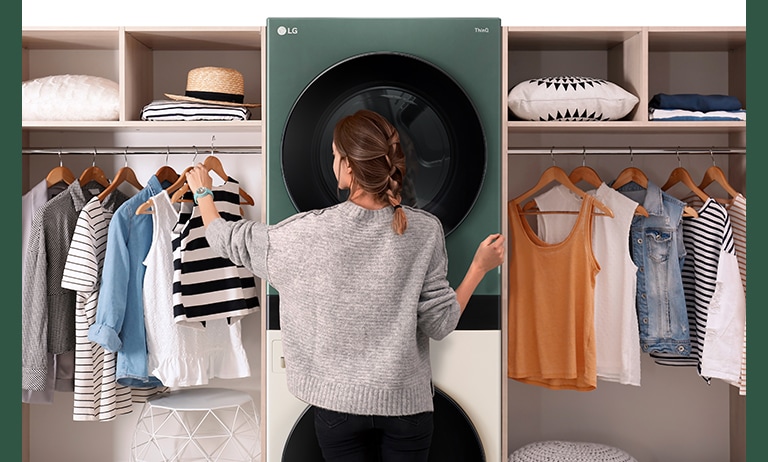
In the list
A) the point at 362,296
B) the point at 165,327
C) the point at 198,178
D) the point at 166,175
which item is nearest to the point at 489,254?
the point at 362,296

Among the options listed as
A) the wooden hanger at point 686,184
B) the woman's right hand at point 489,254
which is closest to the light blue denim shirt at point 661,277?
the wooden hanger at point 686,184

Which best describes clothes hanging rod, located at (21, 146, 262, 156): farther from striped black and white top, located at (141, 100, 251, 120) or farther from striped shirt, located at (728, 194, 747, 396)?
striped shirt, located at (728, 194, 747, 396)

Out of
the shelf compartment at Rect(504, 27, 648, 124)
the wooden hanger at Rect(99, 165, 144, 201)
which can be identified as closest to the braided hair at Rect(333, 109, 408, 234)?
the shelf compartment at Rect(504, 27, 648, 124)

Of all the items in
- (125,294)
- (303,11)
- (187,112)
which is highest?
(303,11)

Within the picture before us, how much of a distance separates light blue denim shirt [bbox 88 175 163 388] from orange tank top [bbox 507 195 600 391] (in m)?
1.21

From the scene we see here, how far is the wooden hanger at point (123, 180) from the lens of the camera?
247cm

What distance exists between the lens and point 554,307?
2.45m

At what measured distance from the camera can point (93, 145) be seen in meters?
2.79

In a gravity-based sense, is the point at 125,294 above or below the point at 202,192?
below

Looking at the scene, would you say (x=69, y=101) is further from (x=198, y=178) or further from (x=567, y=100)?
(x=567, y=100)

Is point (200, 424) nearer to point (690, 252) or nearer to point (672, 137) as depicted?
point (690, 252)

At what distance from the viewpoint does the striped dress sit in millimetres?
2266

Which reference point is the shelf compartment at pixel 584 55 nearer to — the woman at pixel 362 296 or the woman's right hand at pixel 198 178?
the woman at pixel 362 296

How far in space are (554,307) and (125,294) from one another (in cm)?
140
